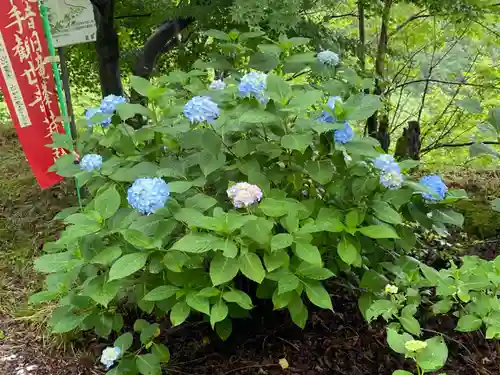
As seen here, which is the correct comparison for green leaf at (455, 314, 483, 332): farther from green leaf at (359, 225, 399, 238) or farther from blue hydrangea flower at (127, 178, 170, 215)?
blue hydrangea flower at (127, 178, 170, 215)

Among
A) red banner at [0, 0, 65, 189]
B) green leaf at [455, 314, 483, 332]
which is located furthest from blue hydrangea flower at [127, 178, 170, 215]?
red banner at [0, 0, 65, 189]

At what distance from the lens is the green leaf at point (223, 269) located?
1.41m

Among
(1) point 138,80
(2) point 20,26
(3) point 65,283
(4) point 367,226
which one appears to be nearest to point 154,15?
(2) point 20,26

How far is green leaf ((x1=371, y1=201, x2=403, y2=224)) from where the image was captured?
1.58m

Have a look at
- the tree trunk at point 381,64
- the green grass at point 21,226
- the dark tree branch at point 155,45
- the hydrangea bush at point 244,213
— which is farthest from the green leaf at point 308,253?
the dark tree branch at point 155,45

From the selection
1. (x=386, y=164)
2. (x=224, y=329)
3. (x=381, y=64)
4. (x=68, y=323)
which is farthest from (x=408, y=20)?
(x=68, y=323)

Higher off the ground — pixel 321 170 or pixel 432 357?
pixel 321 170

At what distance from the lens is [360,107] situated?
1661mm

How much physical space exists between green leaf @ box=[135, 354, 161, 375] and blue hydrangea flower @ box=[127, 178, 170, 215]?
0.56 meters

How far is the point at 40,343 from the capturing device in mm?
2332

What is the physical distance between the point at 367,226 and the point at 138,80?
0.92 meters

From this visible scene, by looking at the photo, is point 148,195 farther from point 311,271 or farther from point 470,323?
point 470,323

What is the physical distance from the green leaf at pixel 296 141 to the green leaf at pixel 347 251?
1.03 ft

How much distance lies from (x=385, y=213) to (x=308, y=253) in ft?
1.01
